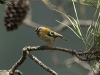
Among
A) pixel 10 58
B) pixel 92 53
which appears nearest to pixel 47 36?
pixel 92 53

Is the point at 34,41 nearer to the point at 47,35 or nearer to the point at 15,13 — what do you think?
the point at 15,13

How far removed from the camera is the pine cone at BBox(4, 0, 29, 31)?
0.80m

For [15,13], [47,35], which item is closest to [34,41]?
[15,13]

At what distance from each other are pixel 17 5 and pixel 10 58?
45.7 inches

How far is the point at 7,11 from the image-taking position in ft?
2.65

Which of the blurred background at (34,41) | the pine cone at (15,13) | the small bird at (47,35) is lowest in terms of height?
the blurred background at (34,41)

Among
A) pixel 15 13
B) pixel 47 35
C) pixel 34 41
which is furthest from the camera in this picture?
pixel 34 41

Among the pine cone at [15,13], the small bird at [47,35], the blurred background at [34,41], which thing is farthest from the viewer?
the blurred background at [34,41]

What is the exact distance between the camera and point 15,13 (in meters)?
0.83

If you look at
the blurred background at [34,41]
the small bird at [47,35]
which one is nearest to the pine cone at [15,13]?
the small bird at [47,35]

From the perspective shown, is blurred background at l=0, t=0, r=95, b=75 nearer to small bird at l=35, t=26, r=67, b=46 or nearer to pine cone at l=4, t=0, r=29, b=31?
pine cone at l=4, t=0, r=29, b=31

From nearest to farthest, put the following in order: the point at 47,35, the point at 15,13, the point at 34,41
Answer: the point at 47,35 → the point at 15,13 → the point at 34,41

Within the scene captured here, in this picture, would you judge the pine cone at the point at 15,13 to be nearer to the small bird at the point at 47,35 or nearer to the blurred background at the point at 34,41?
the small bird at the point at 47,35

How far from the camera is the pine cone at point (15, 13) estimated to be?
2.64 ft
